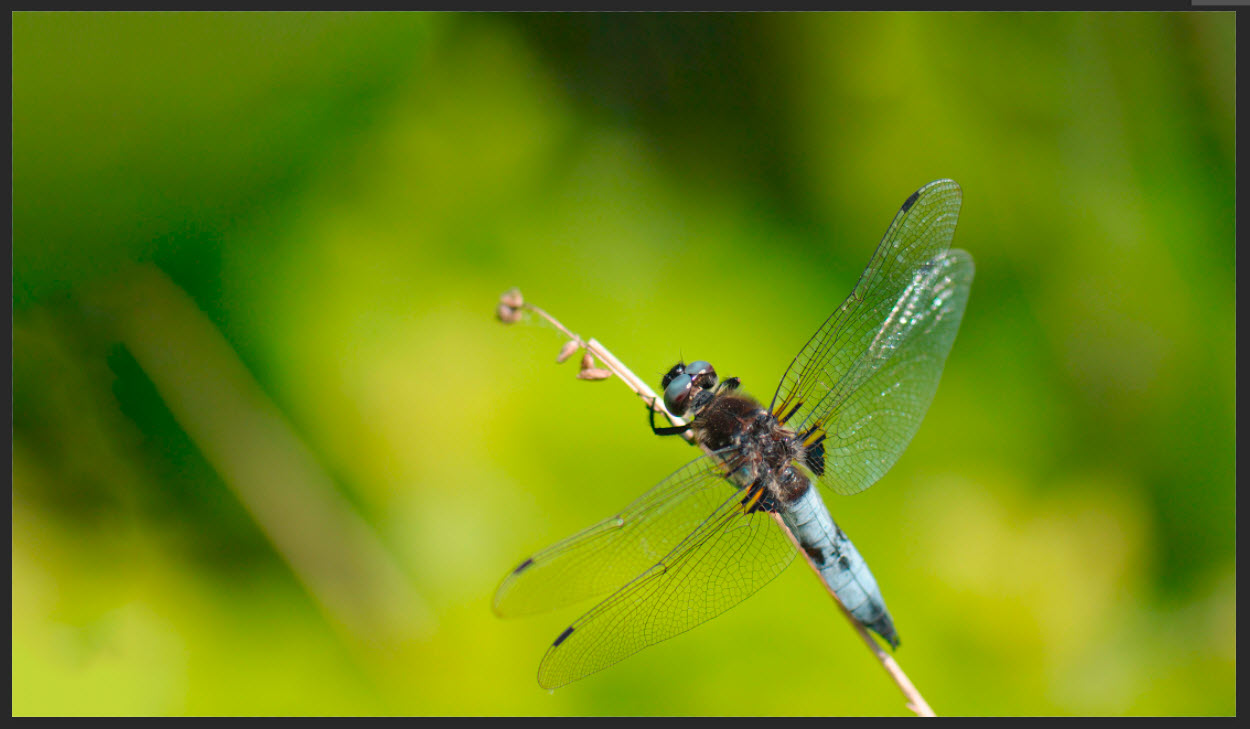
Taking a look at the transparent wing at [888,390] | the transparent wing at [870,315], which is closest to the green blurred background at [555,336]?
the transparent wing at [888,390]

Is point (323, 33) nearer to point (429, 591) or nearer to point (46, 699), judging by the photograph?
point (429, 591)

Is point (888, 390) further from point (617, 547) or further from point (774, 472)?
point (617, 547)

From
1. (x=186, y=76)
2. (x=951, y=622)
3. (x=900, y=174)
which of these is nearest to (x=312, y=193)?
(x=186, y=76)

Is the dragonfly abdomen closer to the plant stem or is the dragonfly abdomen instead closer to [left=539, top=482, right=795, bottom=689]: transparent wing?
the plant stem

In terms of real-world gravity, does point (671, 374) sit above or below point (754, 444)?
above

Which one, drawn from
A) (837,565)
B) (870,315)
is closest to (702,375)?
(870,315)

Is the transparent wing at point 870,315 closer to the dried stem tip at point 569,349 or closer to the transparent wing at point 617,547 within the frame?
the transparent wing at point 617,547

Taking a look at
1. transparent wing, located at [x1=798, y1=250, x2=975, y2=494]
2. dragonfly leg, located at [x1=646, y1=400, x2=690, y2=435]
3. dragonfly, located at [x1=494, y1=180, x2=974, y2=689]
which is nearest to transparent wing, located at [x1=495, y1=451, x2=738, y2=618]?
dragonfly, located at [x1=494, y1=180, x2=974, y2=689]

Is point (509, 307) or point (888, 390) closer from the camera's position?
point (509, 307)
